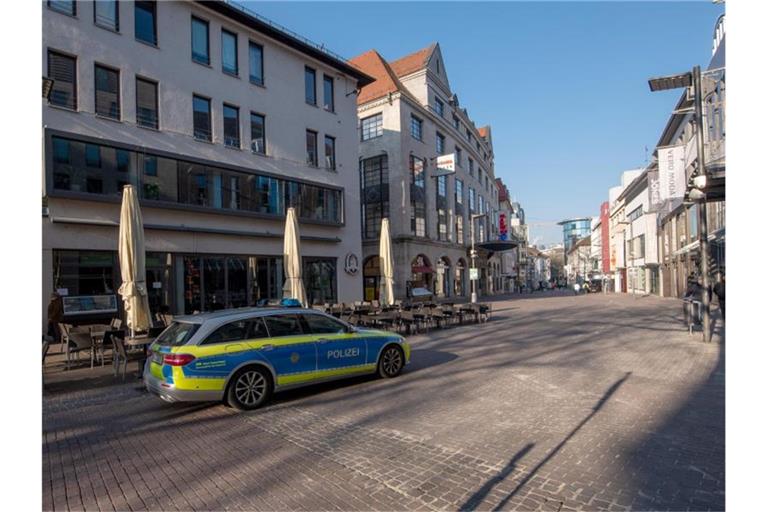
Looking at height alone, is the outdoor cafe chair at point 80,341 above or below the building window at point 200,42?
below

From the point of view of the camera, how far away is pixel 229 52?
19.3 metres

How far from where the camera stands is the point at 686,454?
15.0 feet

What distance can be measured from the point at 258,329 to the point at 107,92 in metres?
13.2

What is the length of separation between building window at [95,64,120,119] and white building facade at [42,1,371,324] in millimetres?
39

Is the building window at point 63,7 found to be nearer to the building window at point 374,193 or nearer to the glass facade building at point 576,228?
the building window at point 374,193

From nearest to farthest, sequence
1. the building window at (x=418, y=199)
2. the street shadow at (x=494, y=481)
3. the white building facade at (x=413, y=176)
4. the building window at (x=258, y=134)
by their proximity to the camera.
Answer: the street shadow at (x=494, y=481)
the building window at (x=258, y=134)
the white building facade at (x=413, y=176)
the building window at (x=418, y=199)

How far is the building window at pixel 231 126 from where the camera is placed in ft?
62.2

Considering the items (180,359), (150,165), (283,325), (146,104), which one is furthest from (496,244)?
(180,359)

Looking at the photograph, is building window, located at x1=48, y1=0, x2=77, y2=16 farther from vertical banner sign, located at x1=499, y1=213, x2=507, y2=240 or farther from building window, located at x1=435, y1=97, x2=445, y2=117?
vertical banner sign, located at x1=499, y1=213, x2=507, y2=240

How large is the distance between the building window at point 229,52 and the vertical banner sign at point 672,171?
56.6ft

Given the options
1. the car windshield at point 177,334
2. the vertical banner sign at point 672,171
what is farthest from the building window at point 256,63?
the vertical banner sign at point 672,171

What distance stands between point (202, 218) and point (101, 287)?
177 inches

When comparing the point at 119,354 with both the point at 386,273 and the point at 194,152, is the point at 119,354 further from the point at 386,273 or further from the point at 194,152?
the point at 386,273

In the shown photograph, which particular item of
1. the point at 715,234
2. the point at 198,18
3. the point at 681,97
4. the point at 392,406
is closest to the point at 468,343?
the point at 392,406
